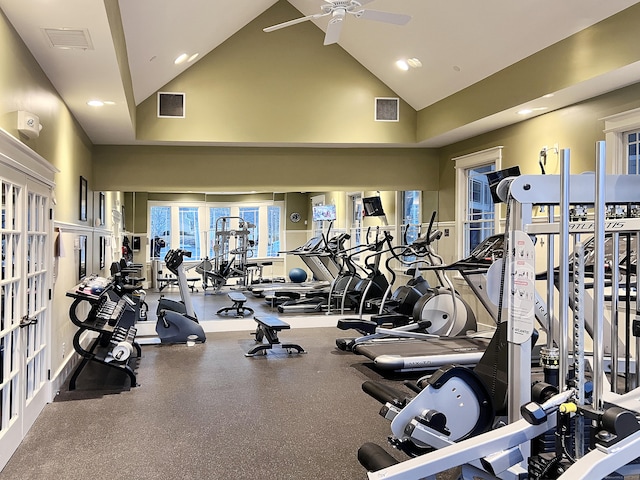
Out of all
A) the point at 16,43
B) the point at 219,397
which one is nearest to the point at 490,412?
the point at 219,397

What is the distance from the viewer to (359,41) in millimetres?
7359

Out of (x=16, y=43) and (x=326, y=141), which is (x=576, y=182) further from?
(x=326, y=141)

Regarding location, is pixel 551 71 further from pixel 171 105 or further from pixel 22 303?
pixel 22 303

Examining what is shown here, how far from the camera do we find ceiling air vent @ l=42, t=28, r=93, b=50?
3543 mm

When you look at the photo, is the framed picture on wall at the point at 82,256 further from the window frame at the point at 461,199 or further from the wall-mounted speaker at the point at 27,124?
the window frame at the point at 461,199

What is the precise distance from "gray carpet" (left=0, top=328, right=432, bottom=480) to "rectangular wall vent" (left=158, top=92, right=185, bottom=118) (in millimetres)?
3338

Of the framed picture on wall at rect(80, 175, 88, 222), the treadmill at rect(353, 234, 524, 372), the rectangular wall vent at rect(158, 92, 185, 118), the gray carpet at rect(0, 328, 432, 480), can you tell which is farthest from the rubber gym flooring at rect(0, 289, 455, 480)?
the rectangular wall vent at rect(158, 92, 185, 118)

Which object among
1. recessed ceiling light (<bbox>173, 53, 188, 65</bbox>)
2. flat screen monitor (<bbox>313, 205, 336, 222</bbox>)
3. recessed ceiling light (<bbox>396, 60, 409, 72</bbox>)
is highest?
recessed ceiling light (<bbox>396, 60, 409, 72</bbox>)

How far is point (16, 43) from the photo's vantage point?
351 cm

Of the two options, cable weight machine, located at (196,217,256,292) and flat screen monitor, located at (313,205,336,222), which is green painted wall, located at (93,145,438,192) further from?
cable weight machine, located at (196,217,256,292)

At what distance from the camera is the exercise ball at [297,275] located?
8.54 m

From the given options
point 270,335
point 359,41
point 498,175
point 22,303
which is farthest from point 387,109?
point 22,303

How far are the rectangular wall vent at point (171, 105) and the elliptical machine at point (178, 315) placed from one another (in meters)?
1.87

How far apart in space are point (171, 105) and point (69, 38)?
12.7ft
